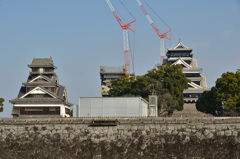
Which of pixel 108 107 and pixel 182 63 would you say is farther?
pixel 182 63

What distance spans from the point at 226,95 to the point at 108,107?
2413cm

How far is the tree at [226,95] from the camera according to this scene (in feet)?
234

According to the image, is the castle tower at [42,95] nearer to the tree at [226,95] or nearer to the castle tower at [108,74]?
the tree at [226,95]

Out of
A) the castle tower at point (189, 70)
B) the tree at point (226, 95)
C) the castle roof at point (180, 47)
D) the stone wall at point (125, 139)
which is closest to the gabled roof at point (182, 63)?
the castle tower at point (189, 70)

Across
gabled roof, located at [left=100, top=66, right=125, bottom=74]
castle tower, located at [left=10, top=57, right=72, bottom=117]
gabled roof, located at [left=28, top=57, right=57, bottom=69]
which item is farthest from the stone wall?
gabled roof, located at [left=100, top=66, right=125, bottom=74]

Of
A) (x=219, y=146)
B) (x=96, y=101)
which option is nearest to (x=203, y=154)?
(x=219, y=146)

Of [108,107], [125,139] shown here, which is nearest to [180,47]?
[108,107]

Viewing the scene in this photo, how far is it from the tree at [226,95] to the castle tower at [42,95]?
2827cm

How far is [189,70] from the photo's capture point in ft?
410

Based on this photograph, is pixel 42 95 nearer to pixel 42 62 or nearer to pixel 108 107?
pixel 42 62

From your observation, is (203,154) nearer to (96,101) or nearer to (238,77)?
(96,101)

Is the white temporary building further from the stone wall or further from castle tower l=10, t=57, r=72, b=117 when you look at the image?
castle tower l=10, t=57, r=72, b=117

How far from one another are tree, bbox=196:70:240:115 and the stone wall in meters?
28.0

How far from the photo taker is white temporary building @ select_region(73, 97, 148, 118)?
187 feet
